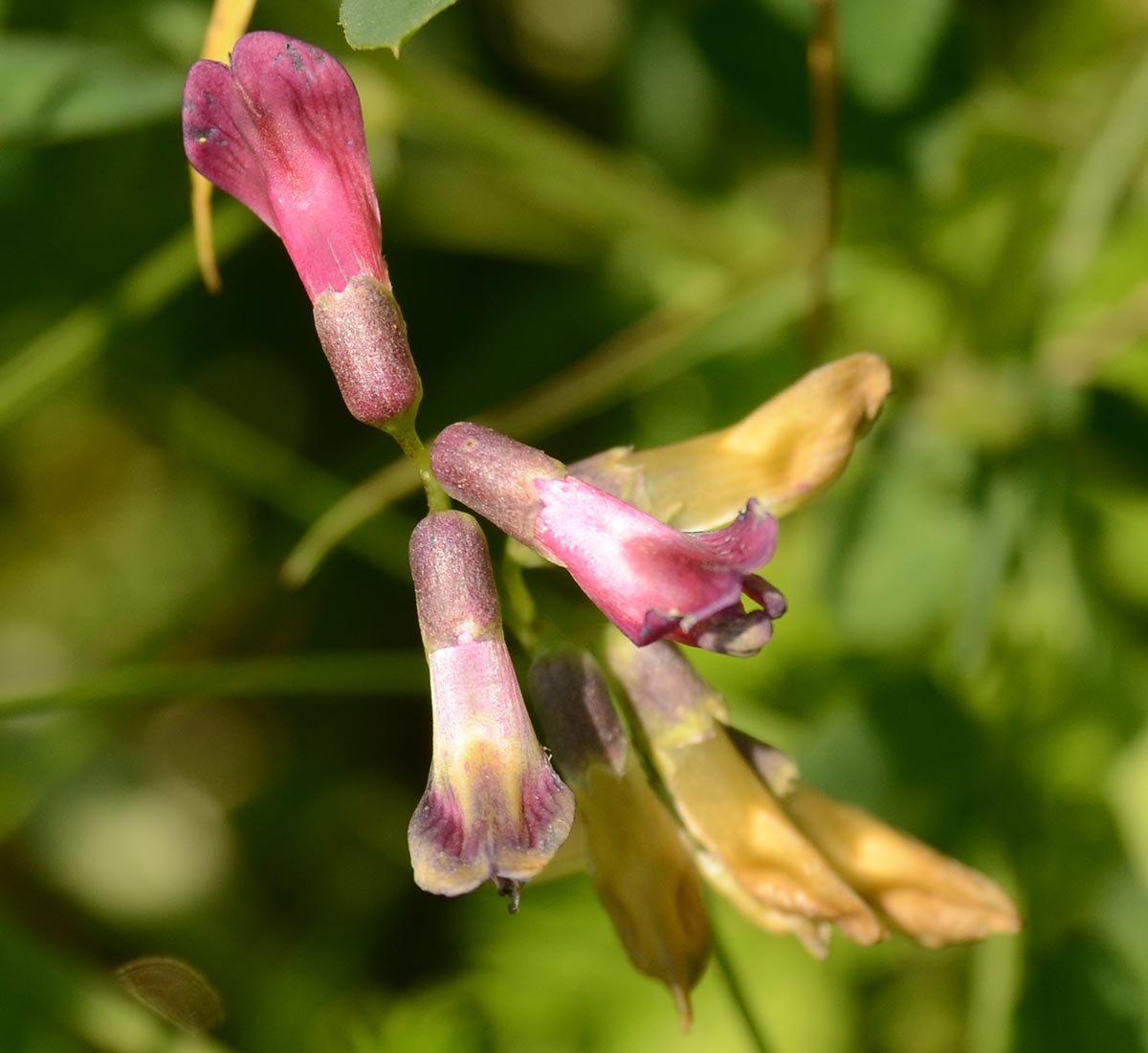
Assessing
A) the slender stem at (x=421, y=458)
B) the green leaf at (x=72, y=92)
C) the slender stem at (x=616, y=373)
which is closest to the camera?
the slender stem at (x=421, y=458)

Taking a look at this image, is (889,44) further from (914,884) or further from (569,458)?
(914,884)

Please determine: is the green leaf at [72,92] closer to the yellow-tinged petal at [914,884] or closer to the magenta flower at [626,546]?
the magenta flower at [626,546]

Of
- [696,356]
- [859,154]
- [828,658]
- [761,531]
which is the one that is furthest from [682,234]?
[761,531]

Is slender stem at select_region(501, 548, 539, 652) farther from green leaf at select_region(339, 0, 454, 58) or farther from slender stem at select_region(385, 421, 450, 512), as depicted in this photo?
green leaf at select_region(339, 0, 454, 58)

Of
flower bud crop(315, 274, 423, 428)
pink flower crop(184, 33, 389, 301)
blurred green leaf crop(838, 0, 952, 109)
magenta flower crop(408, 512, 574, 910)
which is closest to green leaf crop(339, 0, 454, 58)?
pink flower crop(184, 33, 389, 301)

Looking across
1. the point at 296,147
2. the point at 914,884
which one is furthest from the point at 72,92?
the point at 914,884

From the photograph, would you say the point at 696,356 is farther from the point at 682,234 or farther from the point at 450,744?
the point at 450,744

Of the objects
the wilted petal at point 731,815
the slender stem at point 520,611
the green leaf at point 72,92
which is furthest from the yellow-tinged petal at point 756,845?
the green leaf at point 72,92
